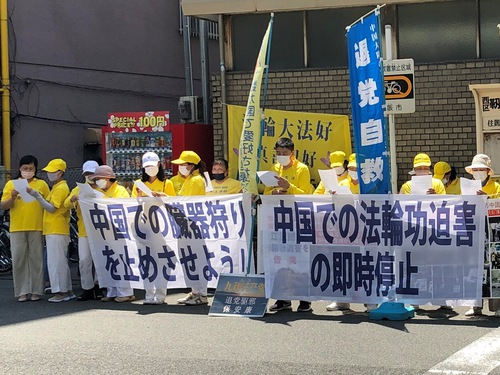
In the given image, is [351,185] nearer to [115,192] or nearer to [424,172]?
[424,172]

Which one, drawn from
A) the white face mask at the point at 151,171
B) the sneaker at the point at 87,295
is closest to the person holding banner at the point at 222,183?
the white face mask at the point at 151,171

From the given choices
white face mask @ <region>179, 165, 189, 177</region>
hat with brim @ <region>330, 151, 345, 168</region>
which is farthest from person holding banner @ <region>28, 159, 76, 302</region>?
hat with brim @ <region>330, 151, 345, 168</region>

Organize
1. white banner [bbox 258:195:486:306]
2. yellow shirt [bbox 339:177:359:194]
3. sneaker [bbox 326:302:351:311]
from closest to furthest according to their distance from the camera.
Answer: white banner [bbox 258:195:486:306], sneaker [bbox 326:302:351:311], yellow shirt [bbox 339:177:359:194]

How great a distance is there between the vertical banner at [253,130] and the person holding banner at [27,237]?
10.1 ft

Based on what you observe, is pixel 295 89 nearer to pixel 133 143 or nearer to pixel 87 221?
pixel 133 143

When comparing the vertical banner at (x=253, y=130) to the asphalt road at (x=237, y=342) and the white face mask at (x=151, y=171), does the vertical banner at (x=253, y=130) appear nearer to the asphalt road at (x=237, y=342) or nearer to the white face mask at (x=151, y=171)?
the white face mask at (x=151, y=171)

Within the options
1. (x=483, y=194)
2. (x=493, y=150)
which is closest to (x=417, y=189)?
(x=483, y=194)

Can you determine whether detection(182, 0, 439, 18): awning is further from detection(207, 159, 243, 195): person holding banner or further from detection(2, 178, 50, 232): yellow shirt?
detection(2, 178, 50, 232): yellow shirt

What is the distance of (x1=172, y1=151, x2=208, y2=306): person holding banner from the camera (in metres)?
11.8

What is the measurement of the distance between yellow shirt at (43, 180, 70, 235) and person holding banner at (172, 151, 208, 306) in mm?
1560

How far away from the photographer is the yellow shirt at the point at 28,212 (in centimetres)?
1256

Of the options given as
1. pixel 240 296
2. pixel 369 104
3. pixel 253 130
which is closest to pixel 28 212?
pixel 240 296

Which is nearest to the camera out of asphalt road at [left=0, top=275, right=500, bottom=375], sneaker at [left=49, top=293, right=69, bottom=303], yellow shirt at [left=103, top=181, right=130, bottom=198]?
asphalt road at [left=0, top=275, right=500, bottom=375]

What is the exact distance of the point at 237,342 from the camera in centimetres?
905
